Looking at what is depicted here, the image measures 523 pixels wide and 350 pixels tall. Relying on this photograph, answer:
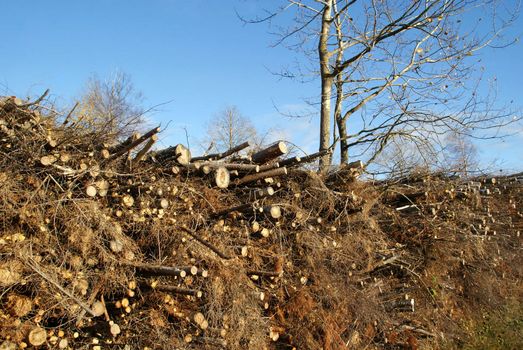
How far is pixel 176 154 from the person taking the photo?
5.11 metres

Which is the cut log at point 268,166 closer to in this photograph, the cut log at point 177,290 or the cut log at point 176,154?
the cut log at point 176,154

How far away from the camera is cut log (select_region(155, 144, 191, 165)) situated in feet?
16.8

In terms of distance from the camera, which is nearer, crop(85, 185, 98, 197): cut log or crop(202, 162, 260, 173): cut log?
crop(85, 185, 98, 197): cut log

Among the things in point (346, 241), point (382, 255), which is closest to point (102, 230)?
point (346, 241)

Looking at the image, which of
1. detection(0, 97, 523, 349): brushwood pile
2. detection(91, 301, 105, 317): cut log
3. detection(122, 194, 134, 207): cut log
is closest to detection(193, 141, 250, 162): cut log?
detection(0, 97, 523, 349): brushwood pile

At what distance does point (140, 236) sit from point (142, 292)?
1.88 feet

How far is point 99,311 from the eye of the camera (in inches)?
166

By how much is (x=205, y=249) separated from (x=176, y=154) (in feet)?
3.59

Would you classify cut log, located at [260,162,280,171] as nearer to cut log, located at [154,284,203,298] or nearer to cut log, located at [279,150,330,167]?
cut log, located at [279,150,330,167]

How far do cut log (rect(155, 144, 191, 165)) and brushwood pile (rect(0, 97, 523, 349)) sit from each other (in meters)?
0.02

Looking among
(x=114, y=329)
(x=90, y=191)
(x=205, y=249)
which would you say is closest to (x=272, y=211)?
(x=205, y=249)

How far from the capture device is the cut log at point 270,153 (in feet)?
18.3

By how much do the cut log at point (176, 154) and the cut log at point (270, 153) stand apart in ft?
3.07

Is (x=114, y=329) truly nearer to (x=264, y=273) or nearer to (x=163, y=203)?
(x=163, y=203)
